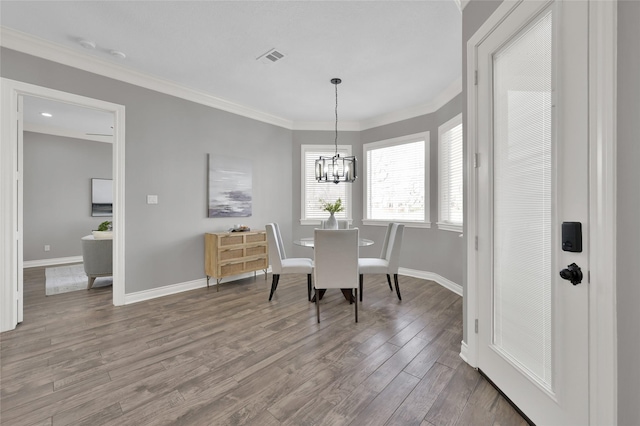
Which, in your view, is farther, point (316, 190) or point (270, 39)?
point (316, 190)

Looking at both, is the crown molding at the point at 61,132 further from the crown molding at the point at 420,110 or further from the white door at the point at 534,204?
the white door at the point at 534,204

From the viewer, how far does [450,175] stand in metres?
4.16

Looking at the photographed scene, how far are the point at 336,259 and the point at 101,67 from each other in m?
3.38

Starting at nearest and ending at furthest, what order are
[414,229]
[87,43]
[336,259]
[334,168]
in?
[87,43]
[336,259]
[334,168]
[414,229]

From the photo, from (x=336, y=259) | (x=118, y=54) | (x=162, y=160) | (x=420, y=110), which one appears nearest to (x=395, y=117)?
(x=420, y=110)

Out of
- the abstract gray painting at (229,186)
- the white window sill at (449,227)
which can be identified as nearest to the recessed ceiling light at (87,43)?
the abstract gray painting at (229,186)

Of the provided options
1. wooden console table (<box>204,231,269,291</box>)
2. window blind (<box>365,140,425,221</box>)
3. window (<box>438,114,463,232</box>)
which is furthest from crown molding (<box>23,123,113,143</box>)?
window (<box>438,114,463,232</box>)

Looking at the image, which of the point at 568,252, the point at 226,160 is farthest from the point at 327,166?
the point at 568,252

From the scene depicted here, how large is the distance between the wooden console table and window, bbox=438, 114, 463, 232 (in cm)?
276

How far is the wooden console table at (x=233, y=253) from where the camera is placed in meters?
3.99

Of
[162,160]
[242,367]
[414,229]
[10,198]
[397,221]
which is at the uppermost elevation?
[162,160]

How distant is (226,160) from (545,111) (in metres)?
3.98

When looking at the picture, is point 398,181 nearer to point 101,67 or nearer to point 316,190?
point 316,190

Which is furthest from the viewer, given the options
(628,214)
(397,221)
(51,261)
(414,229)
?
(51,261)
